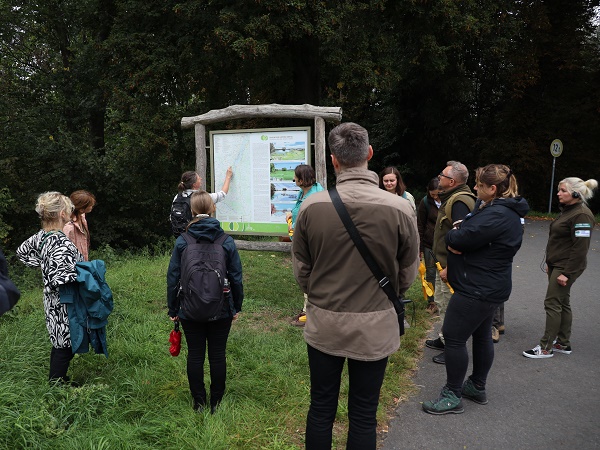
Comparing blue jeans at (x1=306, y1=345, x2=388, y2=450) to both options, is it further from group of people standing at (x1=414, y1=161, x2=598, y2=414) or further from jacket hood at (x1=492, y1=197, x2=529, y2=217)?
jacket hood at (x1=492, y1=197, x2=529, y2=217)

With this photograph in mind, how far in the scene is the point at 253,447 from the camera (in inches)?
125

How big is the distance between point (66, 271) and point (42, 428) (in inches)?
41.2

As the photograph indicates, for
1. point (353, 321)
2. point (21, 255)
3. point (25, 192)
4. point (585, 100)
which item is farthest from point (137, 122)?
point (585, 100)

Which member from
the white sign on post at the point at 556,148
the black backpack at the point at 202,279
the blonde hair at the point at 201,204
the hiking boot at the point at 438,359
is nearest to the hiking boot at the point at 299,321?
the hiking boot at the point at 438,359

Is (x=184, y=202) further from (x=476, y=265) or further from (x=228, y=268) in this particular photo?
(x=476, y=265)

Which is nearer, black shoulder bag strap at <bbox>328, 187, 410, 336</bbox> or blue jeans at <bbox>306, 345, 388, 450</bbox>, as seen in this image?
black shoulder bag strap at <bbox>328, 187, 410, 336</bbox>

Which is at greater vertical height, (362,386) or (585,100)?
(585,100)

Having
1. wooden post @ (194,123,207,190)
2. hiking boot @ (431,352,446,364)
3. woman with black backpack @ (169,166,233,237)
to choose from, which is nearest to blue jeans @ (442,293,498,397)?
hiking boot @ (431,352,446,364)

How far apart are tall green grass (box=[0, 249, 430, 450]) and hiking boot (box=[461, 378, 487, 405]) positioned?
51 centimetres

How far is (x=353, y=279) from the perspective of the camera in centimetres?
249

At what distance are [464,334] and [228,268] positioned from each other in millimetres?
1808

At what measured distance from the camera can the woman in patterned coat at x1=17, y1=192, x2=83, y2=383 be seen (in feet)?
11.5

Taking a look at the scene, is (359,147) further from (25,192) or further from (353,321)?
(25,192)

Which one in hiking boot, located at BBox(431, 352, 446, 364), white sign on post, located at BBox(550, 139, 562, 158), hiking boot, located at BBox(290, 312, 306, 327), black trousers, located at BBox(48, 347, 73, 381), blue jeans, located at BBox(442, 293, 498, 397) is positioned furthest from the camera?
white sign on post, located at BBox(550, 139, 562, 158)
